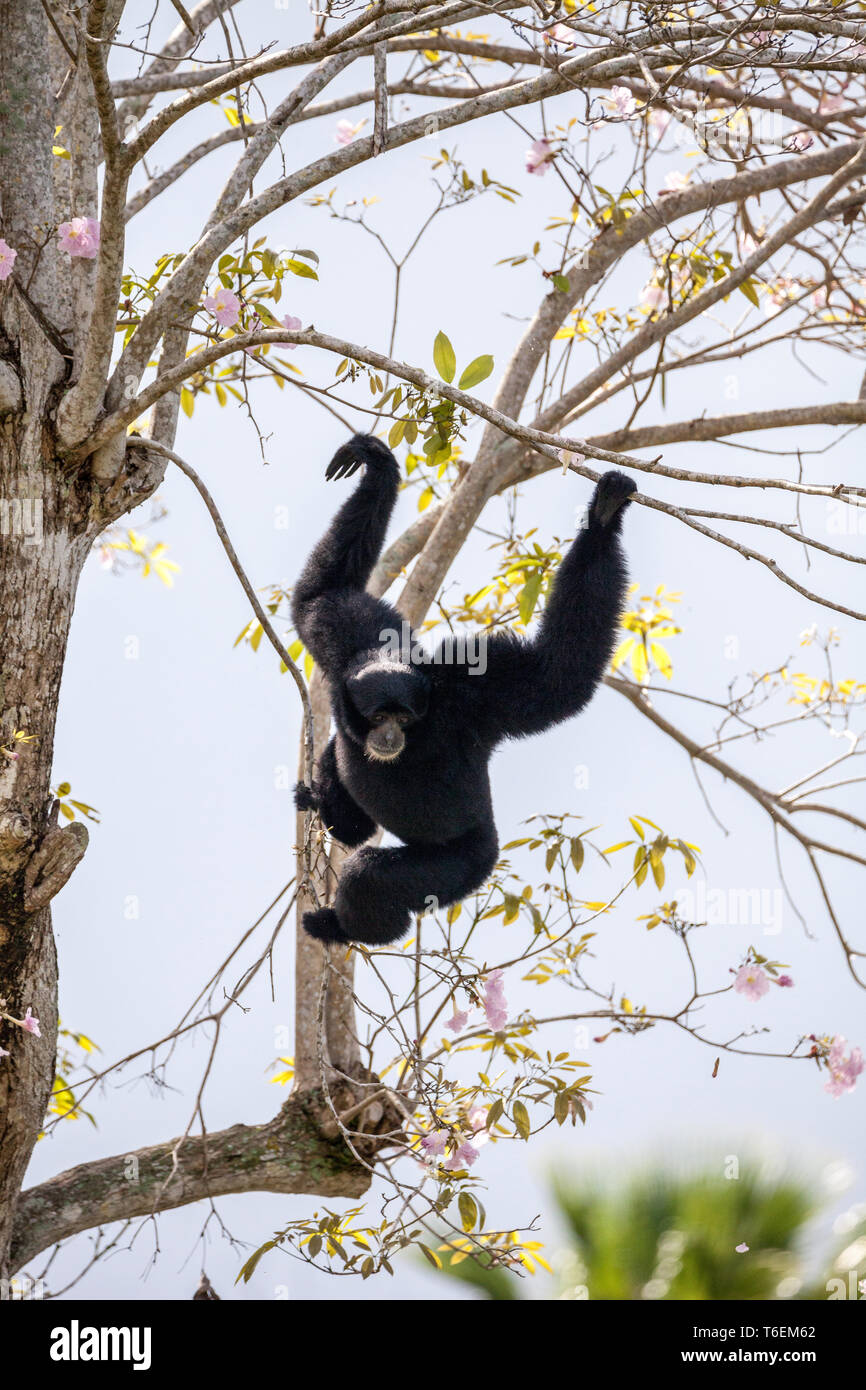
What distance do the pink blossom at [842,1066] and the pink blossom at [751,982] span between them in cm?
29

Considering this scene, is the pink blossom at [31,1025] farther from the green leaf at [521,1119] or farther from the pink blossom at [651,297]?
the pink blossom at [651,297]

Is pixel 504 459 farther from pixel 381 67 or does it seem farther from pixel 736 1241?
pixel 736 1241

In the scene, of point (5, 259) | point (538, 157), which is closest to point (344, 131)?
point (538, 157)

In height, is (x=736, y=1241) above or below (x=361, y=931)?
below

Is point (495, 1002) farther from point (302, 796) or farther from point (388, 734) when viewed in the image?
point (302, 796)

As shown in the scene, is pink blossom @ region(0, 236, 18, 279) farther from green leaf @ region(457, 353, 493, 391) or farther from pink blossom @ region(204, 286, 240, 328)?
green leaf @ region(457, 353, 493, 391)

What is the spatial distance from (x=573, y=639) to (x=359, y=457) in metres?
1.09

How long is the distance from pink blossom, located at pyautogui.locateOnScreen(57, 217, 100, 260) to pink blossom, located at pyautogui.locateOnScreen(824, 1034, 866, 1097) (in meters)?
3.45

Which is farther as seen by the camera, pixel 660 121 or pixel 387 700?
pixel 660 121

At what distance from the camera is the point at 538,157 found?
5164 mm

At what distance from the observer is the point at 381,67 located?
12.0ft
